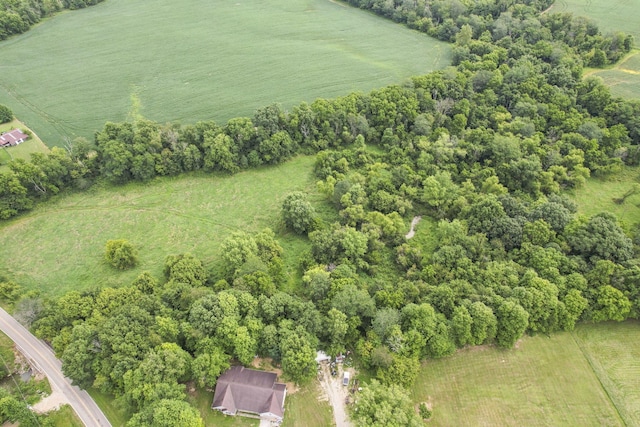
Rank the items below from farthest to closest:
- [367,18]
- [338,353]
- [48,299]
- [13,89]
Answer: [367,18] → [13,89] → [48,299] → [338,353]

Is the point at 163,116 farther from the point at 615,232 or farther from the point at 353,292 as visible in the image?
the point at 615,232

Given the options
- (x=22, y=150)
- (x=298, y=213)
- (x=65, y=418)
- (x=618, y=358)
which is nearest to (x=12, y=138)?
(x=22, y=150)

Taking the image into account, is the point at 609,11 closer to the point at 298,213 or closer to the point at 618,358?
the point at 618,358

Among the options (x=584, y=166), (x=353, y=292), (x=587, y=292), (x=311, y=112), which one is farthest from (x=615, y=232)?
(x=311, y=112)

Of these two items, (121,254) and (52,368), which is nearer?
(52,368)

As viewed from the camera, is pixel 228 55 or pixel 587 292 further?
pixel 228 55

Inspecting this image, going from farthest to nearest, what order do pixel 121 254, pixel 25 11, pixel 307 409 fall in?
pixel 25 11
pixel 121 254
pixel 307 409

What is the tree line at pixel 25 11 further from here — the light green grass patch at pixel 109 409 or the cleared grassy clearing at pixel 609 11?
the cleared grassy clearing at pixel 609 11

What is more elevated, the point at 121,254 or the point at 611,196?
the point at 121,254

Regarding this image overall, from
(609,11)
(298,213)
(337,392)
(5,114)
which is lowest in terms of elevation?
(337,392)
